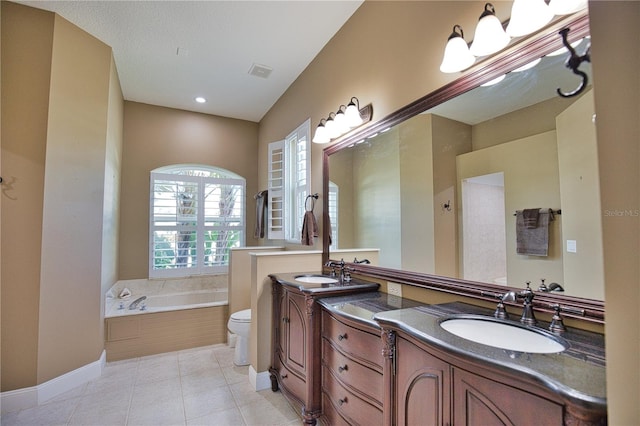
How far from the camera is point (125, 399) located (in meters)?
2.32

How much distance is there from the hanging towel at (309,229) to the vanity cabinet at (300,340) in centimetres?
52

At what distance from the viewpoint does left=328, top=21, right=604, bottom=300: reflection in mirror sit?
1.11 metres

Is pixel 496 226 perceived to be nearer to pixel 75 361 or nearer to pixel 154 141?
pixel 75 361

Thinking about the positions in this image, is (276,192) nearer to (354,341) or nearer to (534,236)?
(354,341)

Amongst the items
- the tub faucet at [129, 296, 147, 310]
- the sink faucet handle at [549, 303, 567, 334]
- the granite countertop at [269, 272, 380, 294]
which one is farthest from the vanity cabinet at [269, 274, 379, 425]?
the tub faucet at [129, 296, 147, 310]

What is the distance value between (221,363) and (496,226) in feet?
9.25

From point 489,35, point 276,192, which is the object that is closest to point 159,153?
point 276,192

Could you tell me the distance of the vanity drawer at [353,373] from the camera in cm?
138

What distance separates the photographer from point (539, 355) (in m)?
0.86

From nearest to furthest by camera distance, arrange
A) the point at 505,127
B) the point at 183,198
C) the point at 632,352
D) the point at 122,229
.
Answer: the point at 632,352 → the point at 505,127 → the point at 122,229 → the point at 183,198

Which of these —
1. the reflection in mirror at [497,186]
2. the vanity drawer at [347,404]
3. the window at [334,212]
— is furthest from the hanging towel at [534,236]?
the window at [334,212]

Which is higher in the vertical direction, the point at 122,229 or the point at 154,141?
the point at 154,141

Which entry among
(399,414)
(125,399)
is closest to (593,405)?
(399,414)

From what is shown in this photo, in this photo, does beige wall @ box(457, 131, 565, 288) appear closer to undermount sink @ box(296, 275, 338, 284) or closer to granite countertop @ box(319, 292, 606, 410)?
granite countertop @ box(319, 292, 606, 410)
